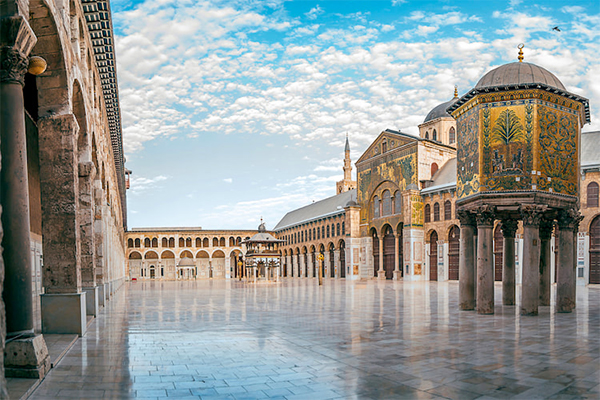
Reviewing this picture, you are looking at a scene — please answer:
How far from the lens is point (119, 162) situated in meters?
34.5

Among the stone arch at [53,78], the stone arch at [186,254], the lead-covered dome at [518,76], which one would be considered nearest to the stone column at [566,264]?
the lead-covered dome at [518,76]

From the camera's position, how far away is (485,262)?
1330cm

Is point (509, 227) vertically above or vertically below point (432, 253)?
above

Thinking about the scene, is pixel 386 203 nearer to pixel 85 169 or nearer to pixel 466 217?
pixel 466 217

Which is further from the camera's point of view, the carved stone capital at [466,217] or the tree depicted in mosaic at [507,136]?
the carved stone capital at [466,217]

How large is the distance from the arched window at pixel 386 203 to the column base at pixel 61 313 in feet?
125

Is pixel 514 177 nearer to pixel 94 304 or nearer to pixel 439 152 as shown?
pixel 94 304

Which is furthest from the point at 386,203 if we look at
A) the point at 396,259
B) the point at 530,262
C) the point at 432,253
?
the point at 530,262

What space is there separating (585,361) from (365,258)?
1668 inches

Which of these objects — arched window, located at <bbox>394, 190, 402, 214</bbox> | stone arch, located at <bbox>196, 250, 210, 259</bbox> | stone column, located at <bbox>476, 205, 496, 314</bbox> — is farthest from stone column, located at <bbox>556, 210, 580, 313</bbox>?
stone arch, located at <bbox>196, 250, 210, 259</bbox>

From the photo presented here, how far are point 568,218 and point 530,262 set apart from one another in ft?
7.60

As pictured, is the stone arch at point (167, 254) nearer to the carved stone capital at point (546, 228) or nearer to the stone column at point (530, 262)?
the carved stone capital at point (546, 228)

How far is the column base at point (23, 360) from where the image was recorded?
21.1 ft

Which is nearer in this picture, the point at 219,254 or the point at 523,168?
the point at 523,168
